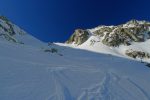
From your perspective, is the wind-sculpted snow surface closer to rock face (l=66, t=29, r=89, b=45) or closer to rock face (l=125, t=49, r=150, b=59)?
rock face (l=125, t=49, r=150, b=59)

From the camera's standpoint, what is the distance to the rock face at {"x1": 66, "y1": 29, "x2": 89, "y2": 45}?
324ft

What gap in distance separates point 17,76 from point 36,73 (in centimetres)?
224

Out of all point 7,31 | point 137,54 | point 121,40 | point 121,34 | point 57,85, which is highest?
point 121,34

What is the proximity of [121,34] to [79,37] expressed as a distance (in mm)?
16502

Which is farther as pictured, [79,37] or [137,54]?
[79,37]

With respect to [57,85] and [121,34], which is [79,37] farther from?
[57,85]

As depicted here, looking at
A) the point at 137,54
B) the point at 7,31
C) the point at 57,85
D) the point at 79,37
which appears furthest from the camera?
the point at 79,37

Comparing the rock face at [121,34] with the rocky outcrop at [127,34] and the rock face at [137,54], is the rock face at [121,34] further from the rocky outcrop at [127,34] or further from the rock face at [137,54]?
the rock face at [137,54]

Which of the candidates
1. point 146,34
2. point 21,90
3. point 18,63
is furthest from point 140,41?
point 21,90

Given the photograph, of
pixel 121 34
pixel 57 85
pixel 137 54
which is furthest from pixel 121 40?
pixel 57 85

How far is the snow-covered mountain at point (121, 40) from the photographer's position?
74.6m

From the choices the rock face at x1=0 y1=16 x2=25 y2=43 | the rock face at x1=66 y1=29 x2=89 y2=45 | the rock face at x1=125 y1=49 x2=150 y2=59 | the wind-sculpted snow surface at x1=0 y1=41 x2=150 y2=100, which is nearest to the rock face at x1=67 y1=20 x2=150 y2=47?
the rock face at x1=66 y1=29 x2=89 y2=45

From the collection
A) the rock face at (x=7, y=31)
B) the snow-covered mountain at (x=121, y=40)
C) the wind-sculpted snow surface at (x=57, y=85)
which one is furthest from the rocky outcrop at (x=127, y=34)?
the wind-sculpted snow surface at (x=57, y=85)

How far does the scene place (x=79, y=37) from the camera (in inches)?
3944
